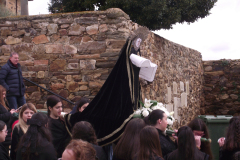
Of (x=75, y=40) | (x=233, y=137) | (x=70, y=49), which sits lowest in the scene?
(x=233, y=137)

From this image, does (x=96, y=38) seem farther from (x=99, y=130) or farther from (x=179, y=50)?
(x=179, y=50)

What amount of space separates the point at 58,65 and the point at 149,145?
13.3 ft

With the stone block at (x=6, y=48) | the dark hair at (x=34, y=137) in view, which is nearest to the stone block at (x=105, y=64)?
the stone block at (x=6, y=48)

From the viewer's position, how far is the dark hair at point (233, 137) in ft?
10.3

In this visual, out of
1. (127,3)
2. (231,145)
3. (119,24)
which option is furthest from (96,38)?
(127,3)

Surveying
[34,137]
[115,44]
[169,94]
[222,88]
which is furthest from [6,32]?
[222,88]

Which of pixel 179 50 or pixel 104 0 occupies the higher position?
pixel 104 0

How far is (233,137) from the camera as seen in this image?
316 cm

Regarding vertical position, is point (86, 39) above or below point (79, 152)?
above

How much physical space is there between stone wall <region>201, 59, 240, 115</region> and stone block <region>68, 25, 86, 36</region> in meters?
7.42

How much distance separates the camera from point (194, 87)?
1130cm

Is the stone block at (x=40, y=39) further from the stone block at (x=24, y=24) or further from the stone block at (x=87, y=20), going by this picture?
the stone block at (x=87, y=20)

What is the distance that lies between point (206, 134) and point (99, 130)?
162cm

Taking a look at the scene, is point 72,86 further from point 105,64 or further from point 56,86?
point 105,64
